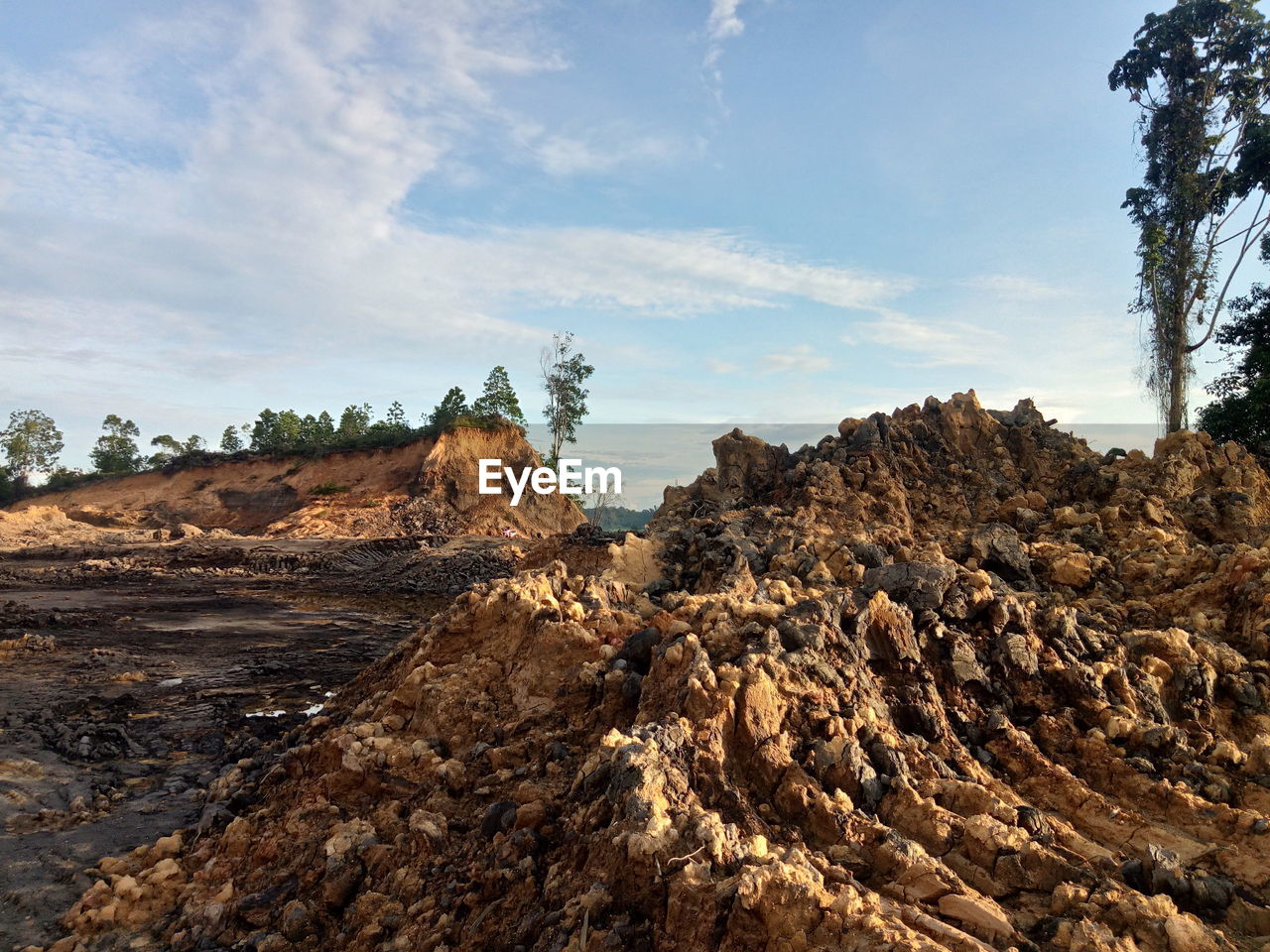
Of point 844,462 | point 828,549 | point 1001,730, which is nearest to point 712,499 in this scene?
point 844,462

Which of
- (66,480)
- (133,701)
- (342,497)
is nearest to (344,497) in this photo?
(342,497)

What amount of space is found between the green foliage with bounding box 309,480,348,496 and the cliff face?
0.05 meters

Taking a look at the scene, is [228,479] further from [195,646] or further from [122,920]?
[122,920]

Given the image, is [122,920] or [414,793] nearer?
[122,920]

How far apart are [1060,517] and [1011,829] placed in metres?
7.32

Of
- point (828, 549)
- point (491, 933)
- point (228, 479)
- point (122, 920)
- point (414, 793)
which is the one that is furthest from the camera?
point (228, 479)

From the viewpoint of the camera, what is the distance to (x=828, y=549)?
27.6 ft

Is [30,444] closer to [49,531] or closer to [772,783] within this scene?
[49,531]

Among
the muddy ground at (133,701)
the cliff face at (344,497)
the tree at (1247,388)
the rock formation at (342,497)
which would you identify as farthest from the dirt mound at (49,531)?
the tree at (1247,388)

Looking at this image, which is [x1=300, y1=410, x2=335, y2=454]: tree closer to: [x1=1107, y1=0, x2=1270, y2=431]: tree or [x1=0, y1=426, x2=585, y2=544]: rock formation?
[x1=0, y1=426, x2=585, y2=544]: rock formation

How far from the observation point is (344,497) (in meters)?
35.0

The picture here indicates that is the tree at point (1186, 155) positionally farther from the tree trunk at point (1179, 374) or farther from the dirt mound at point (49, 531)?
the dirt mound at point (49, 531)

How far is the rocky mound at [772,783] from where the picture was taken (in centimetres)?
310

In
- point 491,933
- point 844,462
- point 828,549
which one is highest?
point 844,462
